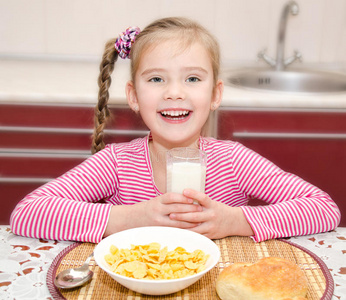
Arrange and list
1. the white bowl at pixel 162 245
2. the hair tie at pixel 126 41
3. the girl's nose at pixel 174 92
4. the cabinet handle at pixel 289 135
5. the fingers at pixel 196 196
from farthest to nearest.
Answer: the cabinet handle at pixel 289 135
the hair tie at pixel 126 41
the girl's nose at pixel 174 92
the fingers at pixel 196 196
the white bowl at pixel 162 245

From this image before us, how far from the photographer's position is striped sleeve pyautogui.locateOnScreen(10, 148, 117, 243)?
39.4 inches

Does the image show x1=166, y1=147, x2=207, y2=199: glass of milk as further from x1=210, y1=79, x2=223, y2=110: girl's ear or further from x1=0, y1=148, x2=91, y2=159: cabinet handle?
x1=0, y1=148, x2=91, y2=159: cabinet handle

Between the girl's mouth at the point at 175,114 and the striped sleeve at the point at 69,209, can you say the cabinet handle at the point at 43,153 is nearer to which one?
the striped sleeve at the point at 69,209

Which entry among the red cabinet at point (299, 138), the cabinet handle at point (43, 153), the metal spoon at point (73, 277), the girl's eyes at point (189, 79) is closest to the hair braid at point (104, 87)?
the girl's eyes at point (189, 79)

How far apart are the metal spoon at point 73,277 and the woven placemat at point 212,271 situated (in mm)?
11

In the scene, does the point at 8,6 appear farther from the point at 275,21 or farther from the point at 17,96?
the point at 275,21

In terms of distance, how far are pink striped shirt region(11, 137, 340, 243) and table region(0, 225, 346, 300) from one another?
23mm

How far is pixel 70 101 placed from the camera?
5.86 feet

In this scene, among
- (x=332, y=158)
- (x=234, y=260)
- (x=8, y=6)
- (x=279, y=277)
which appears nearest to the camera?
(x=279, y=277)

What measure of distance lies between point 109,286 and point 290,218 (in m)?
0.47

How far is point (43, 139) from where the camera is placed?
1886mm

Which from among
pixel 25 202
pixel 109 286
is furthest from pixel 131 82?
pixel 109 286

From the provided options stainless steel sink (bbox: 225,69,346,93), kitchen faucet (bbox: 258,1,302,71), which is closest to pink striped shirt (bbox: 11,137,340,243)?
stainless steel sink (bbox: 225,69,346,93)

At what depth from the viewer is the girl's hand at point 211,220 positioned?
100cm
